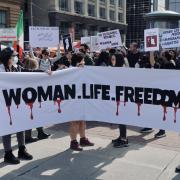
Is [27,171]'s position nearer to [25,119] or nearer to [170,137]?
[25,119]

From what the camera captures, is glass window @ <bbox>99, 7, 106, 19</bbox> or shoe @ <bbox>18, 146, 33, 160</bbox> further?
glass window @ <bbox>99, 7, 106, 19</bbox>

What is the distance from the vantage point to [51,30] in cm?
1177

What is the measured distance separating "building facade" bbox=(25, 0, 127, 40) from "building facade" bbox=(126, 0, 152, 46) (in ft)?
10.4

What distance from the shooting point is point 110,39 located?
34.5 feet

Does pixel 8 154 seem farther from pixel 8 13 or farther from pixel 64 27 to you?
pixel 64 27

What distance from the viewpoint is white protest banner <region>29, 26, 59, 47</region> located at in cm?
1178

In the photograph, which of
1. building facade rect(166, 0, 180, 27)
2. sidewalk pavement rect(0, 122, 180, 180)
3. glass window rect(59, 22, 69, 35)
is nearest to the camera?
sidewalk pavement rect(0, 122, 180, 180)

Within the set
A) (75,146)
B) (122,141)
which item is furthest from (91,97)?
(122,141)

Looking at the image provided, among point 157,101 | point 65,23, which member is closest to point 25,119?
point 157,101

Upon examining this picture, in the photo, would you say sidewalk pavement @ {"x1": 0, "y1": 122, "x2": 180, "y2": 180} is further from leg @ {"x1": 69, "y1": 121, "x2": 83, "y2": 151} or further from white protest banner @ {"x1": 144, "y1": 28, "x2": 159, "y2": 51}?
white protest banner @ {"x1": 144, "y1": 28, "x2": 159, "y2": 51}

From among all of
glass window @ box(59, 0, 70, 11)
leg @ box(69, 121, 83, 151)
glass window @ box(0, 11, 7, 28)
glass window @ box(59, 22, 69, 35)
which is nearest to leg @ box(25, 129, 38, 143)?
leg @ box(69, 121, 83, 151)

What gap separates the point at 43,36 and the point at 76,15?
50576mm

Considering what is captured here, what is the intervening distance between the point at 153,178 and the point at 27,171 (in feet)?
5.81

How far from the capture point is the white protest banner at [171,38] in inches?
383
